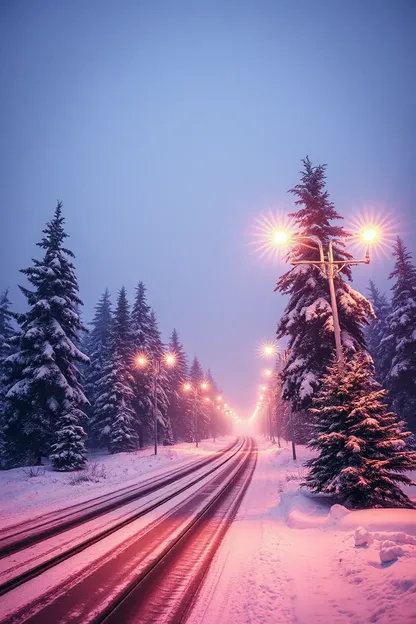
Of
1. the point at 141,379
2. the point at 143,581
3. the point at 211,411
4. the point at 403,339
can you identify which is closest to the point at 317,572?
the point at 143,581

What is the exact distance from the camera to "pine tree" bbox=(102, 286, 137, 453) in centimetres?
3241

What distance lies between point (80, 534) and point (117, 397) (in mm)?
26765

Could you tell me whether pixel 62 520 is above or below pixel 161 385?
below

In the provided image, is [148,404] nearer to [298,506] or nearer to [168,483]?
[168,483]

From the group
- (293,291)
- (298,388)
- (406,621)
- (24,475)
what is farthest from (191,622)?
(24,475)

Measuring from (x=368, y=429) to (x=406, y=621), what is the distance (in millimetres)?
5282

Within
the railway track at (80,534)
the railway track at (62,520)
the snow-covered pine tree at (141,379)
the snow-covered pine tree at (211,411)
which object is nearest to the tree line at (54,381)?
the snow-covered pine tree at (141,379)

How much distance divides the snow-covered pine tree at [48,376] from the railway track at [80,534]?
8.95m

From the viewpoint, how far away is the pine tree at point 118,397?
3241cm

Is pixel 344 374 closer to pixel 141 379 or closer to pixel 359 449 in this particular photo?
pixel 359 449

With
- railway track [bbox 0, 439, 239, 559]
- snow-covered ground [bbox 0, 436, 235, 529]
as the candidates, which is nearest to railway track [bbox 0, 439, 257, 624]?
railway track [bbox 0, 439, 239, 559]

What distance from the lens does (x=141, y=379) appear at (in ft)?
124

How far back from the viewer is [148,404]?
123ft

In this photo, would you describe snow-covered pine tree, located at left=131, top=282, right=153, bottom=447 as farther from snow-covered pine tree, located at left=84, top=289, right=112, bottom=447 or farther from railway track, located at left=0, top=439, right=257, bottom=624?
railway track, located at left=0, top=439, right=257, bottom=624
